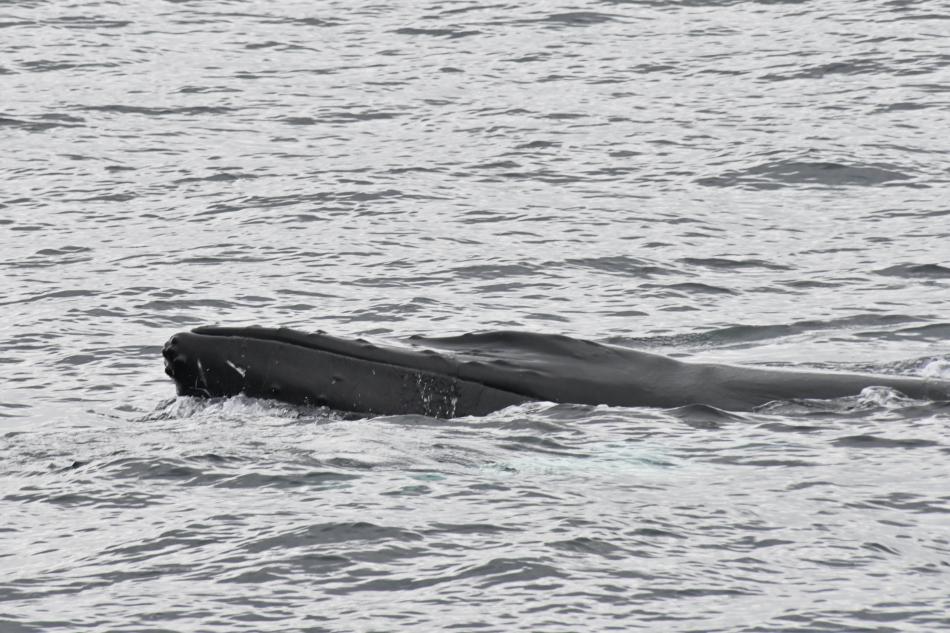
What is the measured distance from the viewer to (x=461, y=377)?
550 inches

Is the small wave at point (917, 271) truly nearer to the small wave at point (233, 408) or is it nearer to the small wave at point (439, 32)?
the small wave at point (233, 408)

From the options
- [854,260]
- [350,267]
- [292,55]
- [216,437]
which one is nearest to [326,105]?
[292,55]

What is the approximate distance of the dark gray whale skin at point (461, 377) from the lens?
45.4ft

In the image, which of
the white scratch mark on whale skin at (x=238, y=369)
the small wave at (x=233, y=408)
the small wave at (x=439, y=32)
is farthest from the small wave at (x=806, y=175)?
the white scratch mark on whale skin at (x=238, y=369)

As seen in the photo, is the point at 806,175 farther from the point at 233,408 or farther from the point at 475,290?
the point at 233,408

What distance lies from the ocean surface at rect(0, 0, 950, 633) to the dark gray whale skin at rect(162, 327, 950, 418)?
187mm

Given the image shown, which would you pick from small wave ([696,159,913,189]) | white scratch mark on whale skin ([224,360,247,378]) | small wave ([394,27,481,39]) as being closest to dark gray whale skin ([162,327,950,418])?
white scratch mark on whale skin ([224,360,247,378])

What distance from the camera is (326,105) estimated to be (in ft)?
106

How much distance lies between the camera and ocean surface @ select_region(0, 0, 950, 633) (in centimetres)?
1115

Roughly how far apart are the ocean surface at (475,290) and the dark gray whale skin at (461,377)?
0.19 meters

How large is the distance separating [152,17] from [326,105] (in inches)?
405

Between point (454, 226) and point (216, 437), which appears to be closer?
point (216, 437)

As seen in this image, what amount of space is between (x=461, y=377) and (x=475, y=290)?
21.7 feet

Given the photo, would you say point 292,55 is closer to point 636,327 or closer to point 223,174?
point 223,174
